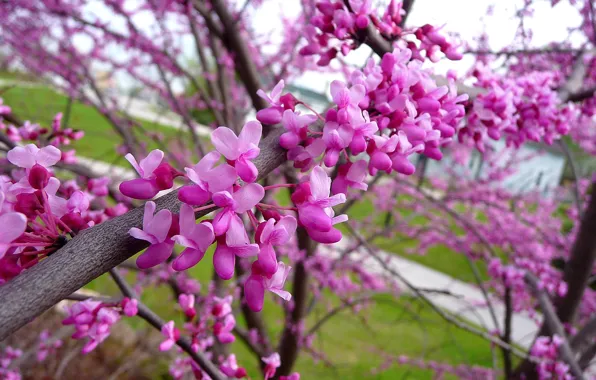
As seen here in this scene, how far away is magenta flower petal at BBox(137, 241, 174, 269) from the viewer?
0.50 meters

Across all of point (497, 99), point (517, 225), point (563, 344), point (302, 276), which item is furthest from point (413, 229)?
point (497, 99)

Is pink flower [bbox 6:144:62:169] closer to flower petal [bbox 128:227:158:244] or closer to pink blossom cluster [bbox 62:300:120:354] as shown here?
flower petal [bbox 128:227:158:244]

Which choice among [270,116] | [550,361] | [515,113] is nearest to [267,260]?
[270,116]

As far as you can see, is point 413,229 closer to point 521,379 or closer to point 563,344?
point 521,379

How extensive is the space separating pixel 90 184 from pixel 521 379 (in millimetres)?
2326

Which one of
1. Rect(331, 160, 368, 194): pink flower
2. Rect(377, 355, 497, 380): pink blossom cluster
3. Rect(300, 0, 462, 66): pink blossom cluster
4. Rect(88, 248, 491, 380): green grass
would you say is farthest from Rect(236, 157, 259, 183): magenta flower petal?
Rect(88, 248, 491, 380): green grass

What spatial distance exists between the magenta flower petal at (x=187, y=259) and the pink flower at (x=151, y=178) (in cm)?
10

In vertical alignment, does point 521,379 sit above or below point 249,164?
below

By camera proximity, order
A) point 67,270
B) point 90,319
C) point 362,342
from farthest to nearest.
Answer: point 362,342
point 90,319
point 67,270

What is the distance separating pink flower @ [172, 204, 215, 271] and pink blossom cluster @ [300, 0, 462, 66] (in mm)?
622

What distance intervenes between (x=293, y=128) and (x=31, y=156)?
362 millimetres

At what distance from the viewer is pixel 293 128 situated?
0.63 metres

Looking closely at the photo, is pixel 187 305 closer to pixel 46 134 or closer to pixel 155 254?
pixel 155 254

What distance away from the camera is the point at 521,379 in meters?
2.18
